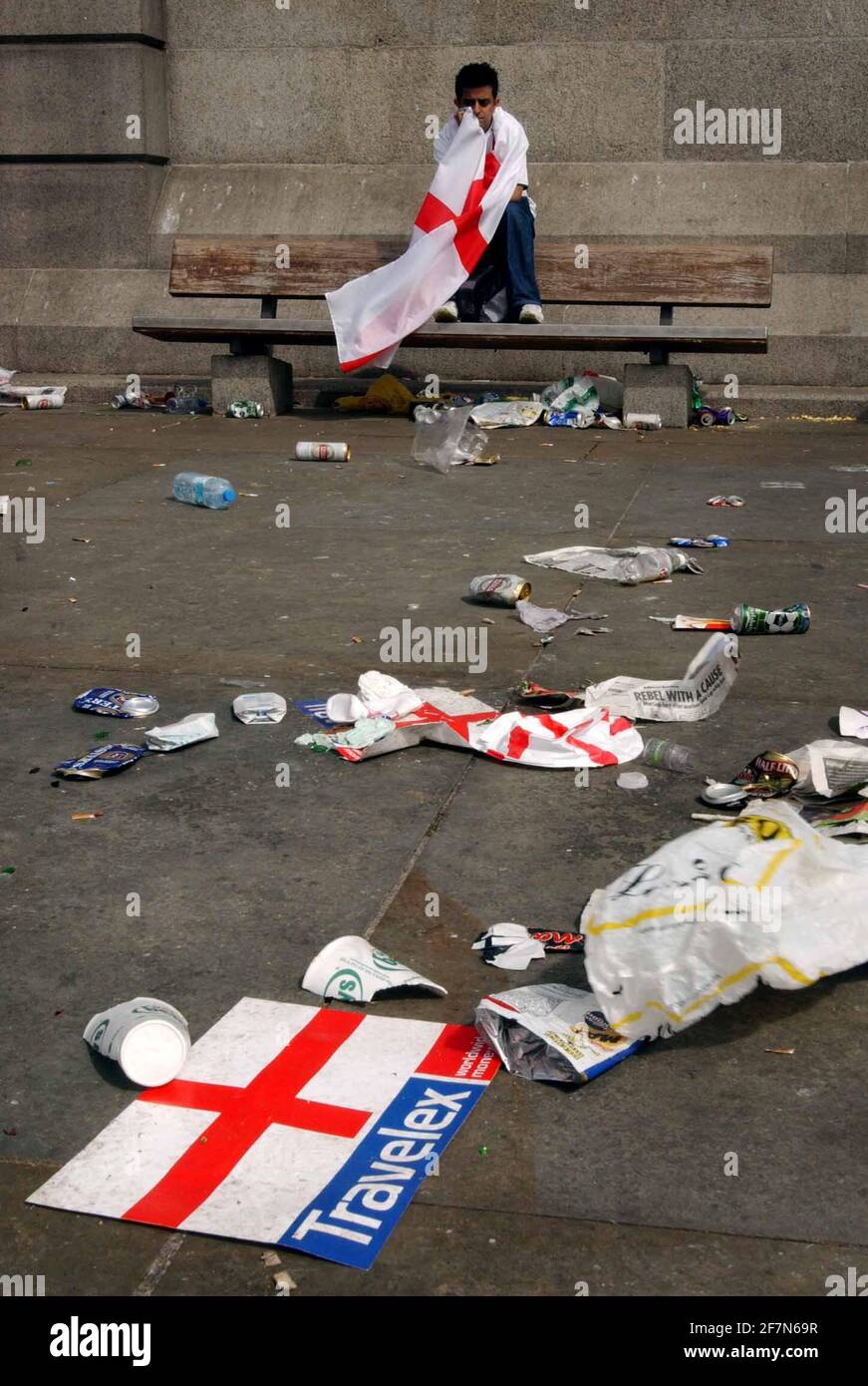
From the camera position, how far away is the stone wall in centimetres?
1017

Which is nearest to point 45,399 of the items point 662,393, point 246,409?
point 246,409

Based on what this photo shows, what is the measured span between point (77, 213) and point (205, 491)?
505 centimetres

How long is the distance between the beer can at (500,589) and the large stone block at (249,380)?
460 cm

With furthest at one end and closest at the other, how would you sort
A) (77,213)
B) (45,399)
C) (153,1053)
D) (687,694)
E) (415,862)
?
(77,213) < (45,399) < (687,694) < (415,862) < (153,1053)

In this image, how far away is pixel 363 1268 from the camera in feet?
6.59

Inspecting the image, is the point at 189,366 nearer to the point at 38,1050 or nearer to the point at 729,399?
the point at 729,399

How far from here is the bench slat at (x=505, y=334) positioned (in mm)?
8492

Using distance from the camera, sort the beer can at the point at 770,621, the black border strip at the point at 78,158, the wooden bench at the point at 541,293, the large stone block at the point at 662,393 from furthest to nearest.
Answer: the black border strip at the point at 78,158 < the large stone block at the point at 662,393 < the wooden bench at the point at 541,293 < the beer can at the point at 770,621

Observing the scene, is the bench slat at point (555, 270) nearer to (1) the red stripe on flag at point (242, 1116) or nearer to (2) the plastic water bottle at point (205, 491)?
(2) the plastic water bottle at point (205, 491)

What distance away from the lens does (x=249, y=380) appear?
371 inches

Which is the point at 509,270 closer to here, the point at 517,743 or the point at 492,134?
the point at 492,134

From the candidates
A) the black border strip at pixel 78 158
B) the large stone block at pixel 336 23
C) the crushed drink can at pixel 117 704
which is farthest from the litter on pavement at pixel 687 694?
the black border strip at pixel 78 158

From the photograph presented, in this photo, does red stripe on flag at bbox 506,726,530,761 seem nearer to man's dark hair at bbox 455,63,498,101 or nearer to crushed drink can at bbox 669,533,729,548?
crushed drink can at bbox 669,533,729,548
